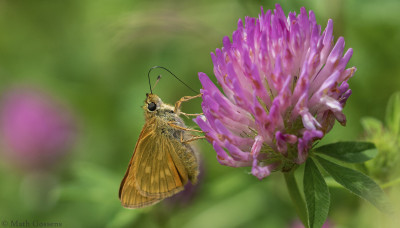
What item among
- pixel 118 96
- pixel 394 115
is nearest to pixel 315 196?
pixel 394 115

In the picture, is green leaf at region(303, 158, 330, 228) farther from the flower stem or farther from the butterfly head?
the butterfly head

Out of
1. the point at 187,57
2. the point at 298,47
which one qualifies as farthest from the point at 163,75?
the point at 298,47

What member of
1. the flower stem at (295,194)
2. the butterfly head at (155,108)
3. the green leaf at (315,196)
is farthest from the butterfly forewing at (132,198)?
the green leaf at (315,196)

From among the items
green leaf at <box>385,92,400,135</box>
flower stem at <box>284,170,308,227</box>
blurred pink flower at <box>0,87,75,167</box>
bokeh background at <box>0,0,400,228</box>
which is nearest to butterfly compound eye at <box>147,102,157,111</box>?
bokeh background at <box>0,0,400,228</box>

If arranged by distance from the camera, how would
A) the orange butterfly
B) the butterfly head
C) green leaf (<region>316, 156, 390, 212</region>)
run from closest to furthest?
green leaf (<region>316, 156, 390, 212</region>), the orange butterfly, the butterfly head

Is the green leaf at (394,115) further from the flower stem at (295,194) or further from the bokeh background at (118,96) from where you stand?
the flower stem at (295,194)

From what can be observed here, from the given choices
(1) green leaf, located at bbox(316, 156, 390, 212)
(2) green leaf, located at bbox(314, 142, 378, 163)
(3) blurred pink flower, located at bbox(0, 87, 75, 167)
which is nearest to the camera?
(1) green leaf, located at bbox(316, 156, 390, 212)

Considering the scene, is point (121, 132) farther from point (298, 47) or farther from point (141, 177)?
point (298, 47)

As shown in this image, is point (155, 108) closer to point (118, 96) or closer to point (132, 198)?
point (132, 198)
